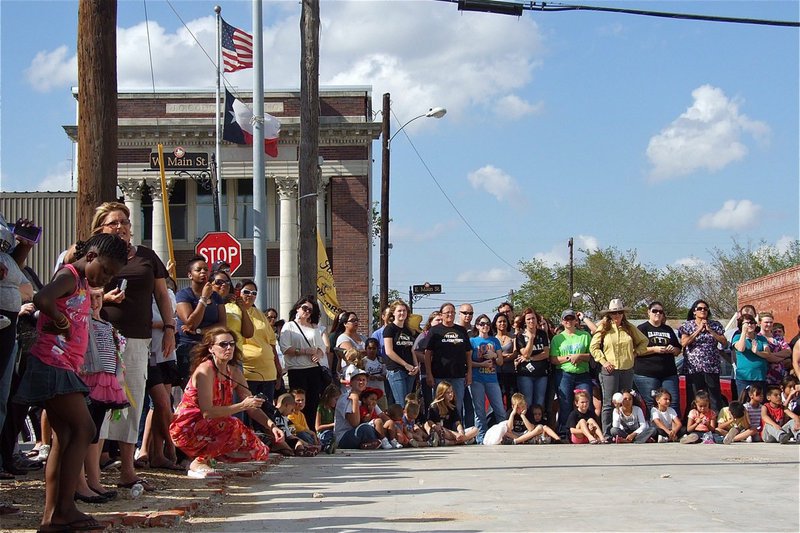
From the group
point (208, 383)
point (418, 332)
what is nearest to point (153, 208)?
point (418, 332)

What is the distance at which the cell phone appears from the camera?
7.86 meters

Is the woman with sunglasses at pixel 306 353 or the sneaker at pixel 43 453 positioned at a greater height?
the woman with sunglasses at pixel 306 353

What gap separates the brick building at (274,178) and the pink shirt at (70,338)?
3284cm

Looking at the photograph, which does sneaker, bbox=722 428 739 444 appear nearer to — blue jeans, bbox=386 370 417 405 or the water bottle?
blue jeans, bbox=386 370 417 405

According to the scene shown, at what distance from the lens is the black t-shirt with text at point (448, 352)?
50.5 ft

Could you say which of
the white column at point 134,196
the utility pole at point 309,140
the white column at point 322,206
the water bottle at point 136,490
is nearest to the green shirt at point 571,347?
the utility pole at point 309,140

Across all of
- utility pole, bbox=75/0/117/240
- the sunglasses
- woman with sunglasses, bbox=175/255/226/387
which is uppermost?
utility pole, bbox=75/0/117/240

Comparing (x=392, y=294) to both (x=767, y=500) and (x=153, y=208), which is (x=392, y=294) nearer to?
(x=153, y=208)

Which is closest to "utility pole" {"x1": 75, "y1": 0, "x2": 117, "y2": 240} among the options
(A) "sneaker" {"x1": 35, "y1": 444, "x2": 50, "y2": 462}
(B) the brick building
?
(A) "sneaker" {"x1": 35, "y1": 444, "x2": 50, "y2": 462}

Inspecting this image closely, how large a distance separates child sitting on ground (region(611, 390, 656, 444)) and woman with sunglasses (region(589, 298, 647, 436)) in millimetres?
150

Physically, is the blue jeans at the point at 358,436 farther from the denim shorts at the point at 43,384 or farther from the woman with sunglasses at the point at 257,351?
the denim shorts at the point at 43,384

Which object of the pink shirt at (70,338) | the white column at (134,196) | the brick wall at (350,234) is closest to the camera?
the pink shirt at (70,338)

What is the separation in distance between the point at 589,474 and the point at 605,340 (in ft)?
19.2

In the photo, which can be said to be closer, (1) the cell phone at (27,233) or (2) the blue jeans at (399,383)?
(1) the cell phone at (27,233)
